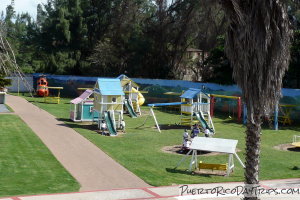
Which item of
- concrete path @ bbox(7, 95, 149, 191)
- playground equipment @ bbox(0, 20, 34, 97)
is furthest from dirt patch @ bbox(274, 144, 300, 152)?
playground equipment @ bbox(0, 20, 34, 97)

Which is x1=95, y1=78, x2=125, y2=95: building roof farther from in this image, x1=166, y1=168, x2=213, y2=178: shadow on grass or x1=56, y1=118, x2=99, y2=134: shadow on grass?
x1=166, y1=168, x2=213, y2=178: shadow on grass

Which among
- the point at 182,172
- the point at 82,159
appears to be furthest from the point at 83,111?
the point at 182,172

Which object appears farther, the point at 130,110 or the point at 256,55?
the point at 130,110

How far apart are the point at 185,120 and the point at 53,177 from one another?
50.7 feet

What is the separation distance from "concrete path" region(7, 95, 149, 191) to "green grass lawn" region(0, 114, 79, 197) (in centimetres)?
44

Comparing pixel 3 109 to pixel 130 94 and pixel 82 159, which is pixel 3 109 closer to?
pixel 130 94

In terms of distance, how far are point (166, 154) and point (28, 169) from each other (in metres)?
6.76

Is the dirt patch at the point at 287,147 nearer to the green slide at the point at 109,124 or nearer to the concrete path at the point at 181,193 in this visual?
the concrete path at the point at 181,193

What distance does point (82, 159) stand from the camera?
18922mm

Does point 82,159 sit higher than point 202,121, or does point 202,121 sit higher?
point 202,121

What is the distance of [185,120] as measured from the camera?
29.9m

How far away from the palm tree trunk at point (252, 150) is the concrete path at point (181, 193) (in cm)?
375

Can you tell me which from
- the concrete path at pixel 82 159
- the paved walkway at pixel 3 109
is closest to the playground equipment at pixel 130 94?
the concrete path at pixel 82 159

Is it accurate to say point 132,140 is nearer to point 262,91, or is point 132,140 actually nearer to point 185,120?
point 185,120
